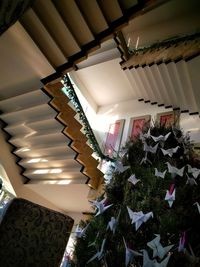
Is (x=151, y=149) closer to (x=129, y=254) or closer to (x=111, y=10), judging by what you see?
(x=129, y=254)

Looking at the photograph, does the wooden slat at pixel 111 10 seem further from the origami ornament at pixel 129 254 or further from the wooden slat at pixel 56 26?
the origami ornament at pixel 129 254

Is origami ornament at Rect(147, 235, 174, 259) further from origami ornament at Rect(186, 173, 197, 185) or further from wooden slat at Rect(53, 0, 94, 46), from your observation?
wooden slat at Rect(53, 0, 94, 46)

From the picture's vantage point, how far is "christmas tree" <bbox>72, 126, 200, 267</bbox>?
1.45 meters

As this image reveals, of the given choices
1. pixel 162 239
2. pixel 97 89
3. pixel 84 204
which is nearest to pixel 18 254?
pixel 162 239

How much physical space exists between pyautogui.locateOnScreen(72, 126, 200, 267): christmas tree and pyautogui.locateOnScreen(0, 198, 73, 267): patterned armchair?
0.45 meters

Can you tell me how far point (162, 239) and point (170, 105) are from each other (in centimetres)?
616

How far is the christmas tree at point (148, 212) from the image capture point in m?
1.45

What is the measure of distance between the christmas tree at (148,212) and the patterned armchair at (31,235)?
1.49 feet

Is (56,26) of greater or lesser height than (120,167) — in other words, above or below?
above

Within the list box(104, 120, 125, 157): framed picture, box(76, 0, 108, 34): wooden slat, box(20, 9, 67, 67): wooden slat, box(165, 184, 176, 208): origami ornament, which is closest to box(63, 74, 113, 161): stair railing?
box(20, 9, 67, 67): wooden slat

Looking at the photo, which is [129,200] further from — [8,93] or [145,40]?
[145,40]

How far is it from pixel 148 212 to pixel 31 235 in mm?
1019

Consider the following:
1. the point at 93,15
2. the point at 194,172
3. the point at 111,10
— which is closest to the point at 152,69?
the point at 111,10

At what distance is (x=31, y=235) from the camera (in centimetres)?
213
